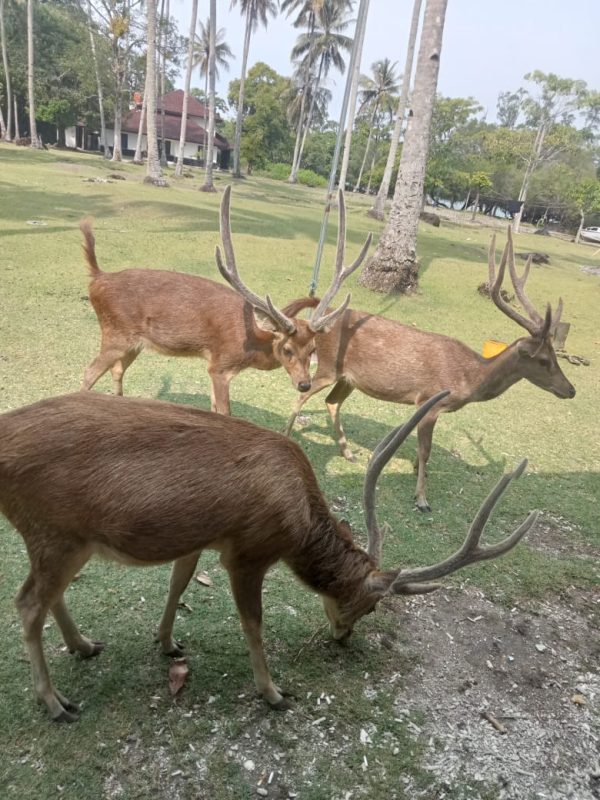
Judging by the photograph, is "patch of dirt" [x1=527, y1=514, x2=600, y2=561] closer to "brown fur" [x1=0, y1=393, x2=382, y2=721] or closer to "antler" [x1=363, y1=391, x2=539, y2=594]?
"antler" [x1=363, y1=391, x2=539, y2=594]

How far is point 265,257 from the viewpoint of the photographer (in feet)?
43.3

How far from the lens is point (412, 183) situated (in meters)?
11.5

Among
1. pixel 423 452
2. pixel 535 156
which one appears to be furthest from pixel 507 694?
pixel 535 156

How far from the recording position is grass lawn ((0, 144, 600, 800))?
2.53m

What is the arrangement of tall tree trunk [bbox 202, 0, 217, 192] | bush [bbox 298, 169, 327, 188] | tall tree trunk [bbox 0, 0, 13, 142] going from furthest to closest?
1. bush [bbox 298, 169, 327, 188]
2. tall tree trunk [bbox 0, 0, 13, 142]
3. tall tree trunk [bbox 202, 0, 217, 192]

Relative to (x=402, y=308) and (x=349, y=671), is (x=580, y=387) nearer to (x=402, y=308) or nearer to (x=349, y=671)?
(x=402, y=308)

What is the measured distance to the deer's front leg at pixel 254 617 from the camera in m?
2.67

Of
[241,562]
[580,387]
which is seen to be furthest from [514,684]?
[580,387]

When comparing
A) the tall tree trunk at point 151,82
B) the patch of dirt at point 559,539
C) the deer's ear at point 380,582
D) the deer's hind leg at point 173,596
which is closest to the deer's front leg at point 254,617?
the deer's hind leg at point 173,596

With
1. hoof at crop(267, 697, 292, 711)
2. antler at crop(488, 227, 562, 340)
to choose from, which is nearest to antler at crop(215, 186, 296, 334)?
antler at crop(488, 227, 562, 340)

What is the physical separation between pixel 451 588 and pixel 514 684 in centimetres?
84

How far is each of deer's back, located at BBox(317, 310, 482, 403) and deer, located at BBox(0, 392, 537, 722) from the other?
2.88 m

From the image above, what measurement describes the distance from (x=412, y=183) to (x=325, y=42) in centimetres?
4364

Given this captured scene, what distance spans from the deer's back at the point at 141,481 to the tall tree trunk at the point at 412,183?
10.0 meters
